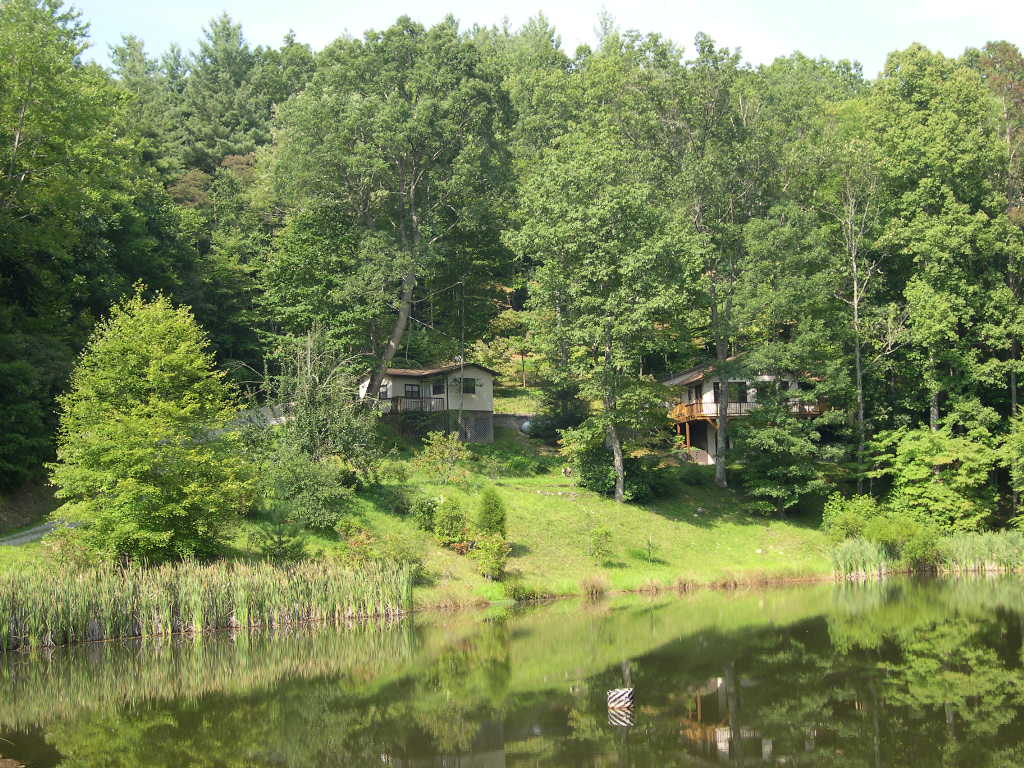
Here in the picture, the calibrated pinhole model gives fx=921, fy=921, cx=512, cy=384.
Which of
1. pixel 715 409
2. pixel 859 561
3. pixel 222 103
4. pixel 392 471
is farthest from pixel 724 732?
pixel 222 103

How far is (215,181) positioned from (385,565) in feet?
160

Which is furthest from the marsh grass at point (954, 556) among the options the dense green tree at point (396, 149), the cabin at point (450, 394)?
the dense green tree at point (396, 149)

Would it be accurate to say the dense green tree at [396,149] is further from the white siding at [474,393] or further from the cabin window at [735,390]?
the cabin window at [735,390]

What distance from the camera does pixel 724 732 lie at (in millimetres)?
15570

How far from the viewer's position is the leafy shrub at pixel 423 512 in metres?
35.7

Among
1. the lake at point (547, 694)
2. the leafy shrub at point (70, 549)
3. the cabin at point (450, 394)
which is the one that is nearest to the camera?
the lake at point (547, 694)

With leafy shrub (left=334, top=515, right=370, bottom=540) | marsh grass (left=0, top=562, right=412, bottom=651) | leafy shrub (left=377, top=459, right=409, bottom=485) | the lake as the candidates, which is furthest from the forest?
the lake

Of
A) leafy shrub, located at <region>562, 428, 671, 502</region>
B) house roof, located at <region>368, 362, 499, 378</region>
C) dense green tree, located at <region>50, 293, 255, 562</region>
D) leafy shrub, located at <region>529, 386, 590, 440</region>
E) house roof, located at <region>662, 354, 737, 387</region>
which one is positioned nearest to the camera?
dense green tree, located at <region>50, 293, 255, 562</region>

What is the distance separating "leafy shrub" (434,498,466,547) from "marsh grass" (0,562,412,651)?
5.82 meters

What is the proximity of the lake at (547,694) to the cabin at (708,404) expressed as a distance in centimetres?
2210

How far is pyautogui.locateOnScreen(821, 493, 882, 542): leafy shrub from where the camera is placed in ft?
130

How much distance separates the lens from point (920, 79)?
1854 inches

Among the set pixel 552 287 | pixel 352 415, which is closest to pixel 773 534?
pixel 552 287

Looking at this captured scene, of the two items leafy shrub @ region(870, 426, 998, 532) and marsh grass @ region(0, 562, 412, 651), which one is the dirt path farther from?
leafy shrub @ region(870, 426, 998, 532)
